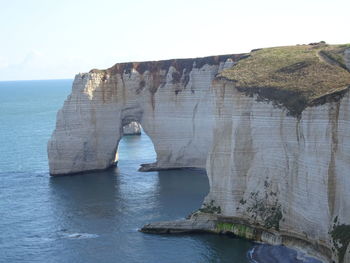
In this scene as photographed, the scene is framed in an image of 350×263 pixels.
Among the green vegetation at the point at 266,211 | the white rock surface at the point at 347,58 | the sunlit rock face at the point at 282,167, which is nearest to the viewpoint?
the sunlit rock face at the point at 282,167

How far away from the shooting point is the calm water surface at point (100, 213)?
152 ft

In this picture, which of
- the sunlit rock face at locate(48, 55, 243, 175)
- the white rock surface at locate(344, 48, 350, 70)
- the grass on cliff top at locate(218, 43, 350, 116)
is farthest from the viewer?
the sunlit rock face at locate(48, 55, 243, 175)

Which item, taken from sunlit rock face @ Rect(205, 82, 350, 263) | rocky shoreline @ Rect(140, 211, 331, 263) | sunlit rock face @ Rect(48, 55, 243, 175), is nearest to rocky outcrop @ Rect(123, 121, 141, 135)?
sunlit rock face @ Rect(48, 55, 243, 175)

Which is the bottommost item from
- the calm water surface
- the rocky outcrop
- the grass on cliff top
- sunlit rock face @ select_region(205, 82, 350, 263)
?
the calm water surface

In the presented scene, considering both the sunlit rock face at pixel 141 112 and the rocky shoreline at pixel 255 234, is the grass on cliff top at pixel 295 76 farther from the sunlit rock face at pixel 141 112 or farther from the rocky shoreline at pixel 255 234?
the sunlit rock face at pixel 141 112

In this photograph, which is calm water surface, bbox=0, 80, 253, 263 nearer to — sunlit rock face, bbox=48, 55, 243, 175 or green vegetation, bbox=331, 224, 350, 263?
sunlit rock face, bbox=48, 55, 243, 175

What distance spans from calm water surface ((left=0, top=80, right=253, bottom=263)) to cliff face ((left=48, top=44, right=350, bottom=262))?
3.32 metres

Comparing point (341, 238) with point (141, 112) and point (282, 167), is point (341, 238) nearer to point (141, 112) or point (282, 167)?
point (282, 167)

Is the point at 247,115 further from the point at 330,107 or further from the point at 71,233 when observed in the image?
the point at 71,233

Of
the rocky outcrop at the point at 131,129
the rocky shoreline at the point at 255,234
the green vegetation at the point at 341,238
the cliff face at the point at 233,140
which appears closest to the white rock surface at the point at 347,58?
the cliff face at the point at 233,140

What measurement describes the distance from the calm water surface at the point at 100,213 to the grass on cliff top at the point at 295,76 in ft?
40.9

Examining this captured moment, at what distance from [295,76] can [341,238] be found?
16767 millimetres

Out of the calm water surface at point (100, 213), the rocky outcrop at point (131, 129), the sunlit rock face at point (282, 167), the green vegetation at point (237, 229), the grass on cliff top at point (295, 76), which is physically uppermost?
the grass on cliff top at point (295, 76)

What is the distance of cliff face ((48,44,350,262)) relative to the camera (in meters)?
41.0
